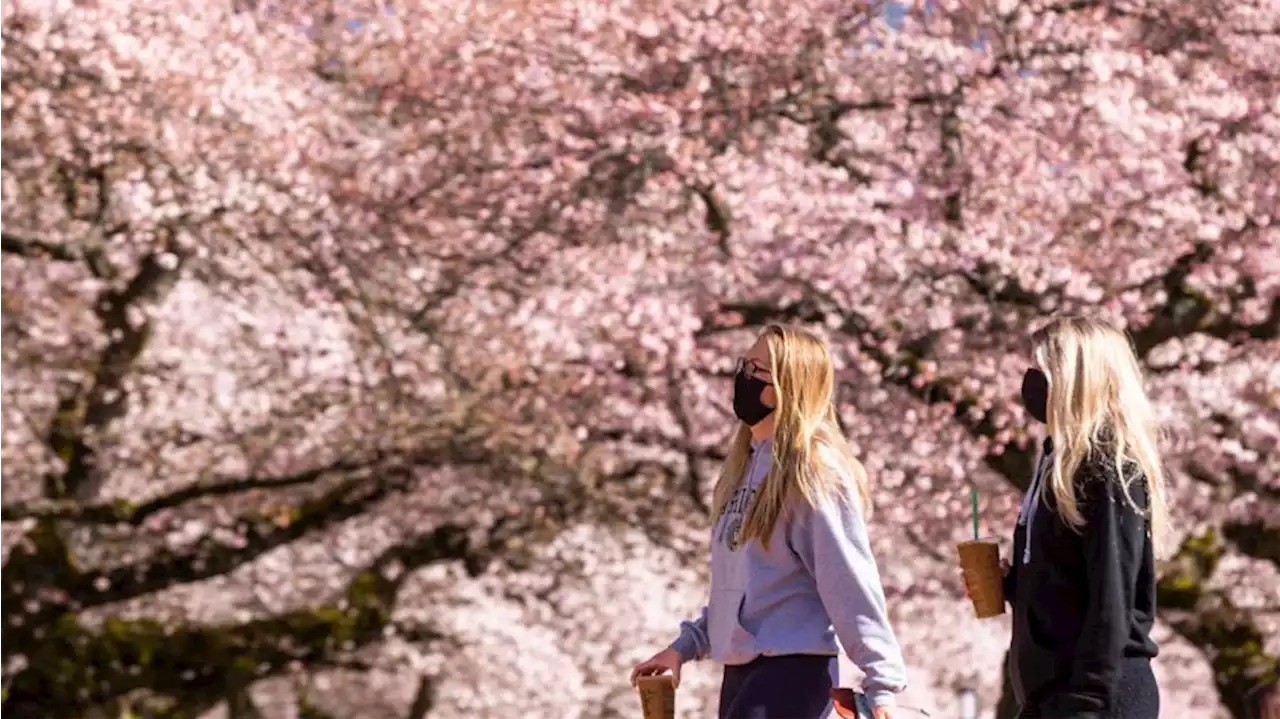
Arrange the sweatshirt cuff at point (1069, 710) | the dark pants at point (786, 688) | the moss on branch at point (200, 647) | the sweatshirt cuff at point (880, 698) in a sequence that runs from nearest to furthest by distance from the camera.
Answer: the sweatshirt cuff at point (1069, 710) → the sweatshirt cuff at point (880, 698) → the dark pants at point (786, 688) → the moss on branch at point (200, 647)

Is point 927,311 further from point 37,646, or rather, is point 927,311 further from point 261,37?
point 37,646

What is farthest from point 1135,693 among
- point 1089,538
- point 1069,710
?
point 1089,538

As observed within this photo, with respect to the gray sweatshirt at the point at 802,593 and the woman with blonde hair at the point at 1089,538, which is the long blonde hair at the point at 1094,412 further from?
the gray sweatshirt at the point at 802,593

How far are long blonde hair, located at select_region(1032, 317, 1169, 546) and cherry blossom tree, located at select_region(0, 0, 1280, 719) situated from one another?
6.35 meters

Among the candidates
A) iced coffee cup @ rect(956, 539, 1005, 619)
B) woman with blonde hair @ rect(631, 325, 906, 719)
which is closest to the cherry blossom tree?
woman with blonde hair @ rect(631, 325, 906, 719)

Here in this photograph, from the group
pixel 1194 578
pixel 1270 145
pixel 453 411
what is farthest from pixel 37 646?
pixel 1270 145

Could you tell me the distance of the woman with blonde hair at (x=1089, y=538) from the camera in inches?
135

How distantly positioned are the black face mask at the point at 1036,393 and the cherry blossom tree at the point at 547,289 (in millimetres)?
6249

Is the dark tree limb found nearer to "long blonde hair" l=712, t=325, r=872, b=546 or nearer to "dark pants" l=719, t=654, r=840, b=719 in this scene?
"long blonde hair" l=712, t=325, r=872, b=546

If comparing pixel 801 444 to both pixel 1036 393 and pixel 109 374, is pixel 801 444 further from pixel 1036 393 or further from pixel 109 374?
pixel 109 374

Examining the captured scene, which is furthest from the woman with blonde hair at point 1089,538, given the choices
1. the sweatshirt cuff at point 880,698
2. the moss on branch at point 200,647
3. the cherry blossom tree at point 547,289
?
the moss on branch at point 200,647

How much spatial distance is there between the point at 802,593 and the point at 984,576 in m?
0.38

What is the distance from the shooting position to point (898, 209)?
33.4ft

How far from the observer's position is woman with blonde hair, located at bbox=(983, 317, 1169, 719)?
11.2 feet
